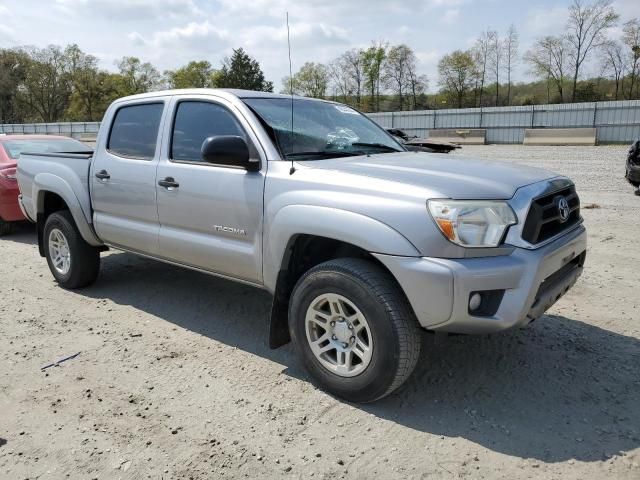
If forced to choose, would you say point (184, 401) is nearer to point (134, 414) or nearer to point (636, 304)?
point (134, 414)

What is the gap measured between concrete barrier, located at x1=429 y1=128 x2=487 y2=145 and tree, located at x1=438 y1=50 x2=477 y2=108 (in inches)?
1157

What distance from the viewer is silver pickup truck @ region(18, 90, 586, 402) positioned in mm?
2928

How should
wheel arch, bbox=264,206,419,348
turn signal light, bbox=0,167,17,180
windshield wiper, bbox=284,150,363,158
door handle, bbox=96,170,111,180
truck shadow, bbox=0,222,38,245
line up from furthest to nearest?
truck shadow, bbox=0,222,38,245
turn signal light, bbox=0,167,17,180
door handle, bbox=96,170,111,180
windshield wiper, bbox=284,150,363,158
wheel arch, bbox=264,206,419,348

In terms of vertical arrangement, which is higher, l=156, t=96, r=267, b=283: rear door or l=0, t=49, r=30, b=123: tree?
l=0, t=49, r=30, b=123: tree

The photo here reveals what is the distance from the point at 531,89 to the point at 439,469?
64.2 metres

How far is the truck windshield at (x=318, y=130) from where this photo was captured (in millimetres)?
3844

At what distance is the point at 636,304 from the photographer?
484cm

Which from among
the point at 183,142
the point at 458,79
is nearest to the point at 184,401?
the point at 183,142

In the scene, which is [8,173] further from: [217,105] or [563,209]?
[563,209]

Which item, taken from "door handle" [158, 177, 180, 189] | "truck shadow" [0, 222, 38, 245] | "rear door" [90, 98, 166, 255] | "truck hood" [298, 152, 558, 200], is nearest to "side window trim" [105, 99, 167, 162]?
"rear door" [90, 98, 166, 255]

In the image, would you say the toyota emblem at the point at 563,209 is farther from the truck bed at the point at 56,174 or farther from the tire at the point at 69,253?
the tire at the point at 69,253

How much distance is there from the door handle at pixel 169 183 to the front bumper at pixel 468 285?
1.90 meters

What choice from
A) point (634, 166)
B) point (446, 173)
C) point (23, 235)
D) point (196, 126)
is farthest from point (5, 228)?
point (634, 166)

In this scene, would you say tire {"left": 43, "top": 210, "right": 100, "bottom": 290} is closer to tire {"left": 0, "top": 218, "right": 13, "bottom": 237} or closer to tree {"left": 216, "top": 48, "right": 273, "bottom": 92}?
tire {"left": 0, "top": 218, "right": 13, "bottom": 237}
